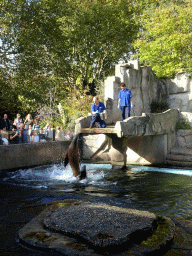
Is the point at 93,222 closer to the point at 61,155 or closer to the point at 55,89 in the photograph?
the point at 61,155

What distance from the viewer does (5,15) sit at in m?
19.9

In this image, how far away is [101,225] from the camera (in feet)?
15.8

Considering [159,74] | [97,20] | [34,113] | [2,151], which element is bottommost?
[2,151]

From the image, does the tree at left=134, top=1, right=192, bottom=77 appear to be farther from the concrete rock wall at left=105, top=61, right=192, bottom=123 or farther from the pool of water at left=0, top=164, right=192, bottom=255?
the pool of water at left=0, top=164, right=192, bottom=255

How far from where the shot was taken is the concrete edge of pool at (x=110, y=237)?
4344 millimetres

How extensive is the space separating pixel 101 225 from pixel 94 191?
4442 millimetres

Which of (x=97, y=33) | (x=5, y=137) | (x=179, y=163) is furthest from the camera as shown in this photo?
(x=97, y=33)

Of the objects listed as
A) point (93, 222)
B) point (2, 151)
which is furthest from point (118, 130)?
point (93, 222)

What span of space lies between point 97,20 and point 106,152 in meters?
15.1

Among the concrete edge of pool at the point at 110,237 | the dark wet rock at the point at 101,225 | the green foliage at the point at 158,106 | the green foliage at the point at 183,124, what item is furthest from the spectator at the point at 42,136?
the concrete edge of pool at the point at 110,237

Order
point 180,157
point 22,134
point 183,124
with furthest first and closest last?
point 183,124, point 180,157, point 22,134

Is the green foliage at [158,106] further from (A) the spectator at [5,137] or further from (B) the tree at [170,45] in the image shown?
(A) the spectator at [5,137]

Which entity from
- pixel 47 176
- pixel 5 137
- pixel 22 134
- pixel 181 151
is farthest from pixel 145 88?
pixel 47 176

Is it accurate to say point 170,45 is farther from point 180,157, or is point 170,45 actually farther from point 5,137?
point 5,137
